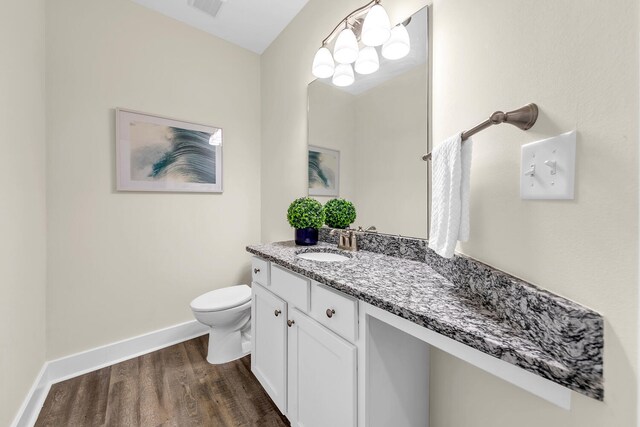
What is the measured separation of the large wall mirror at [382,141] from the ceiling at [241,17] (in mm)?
672

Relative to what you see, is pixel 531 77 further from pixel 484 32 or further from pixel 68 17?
pixel 68 17

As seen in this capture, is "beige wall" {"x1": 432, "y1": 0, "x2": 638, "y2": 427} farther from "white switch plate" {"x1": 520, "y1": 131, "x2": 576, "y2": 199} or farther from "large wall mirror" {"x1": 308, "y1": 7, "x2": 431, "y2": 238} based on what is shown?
"large wall mirror" {"x1": 308, "y1": 7, "x2": 431, "y2": 238}

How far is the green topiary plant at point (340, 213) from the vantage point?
160cm

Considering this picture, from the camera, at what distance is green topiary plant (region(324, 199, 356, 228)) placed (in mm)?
1598

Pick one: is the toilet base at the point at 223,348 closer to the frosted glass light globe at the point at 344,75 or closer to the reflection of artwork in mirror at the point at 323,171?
the reflection of artwork in mirror at the point at 323,171

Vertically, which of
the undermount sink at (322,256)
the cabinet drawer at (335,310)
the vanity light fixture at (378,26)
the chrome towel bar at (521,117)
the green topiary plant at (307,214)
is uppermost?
the vanity light fixture at (378,26)

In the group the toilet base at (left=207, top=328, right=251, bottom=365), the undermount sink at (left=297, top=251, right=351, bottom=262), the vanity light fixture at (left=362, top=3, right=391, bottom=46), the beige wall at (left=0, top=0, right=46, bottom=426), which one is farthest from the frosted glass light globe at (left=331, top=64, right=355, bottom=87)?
the toilet base at (left=207, top=328, right=251, bottom=365)

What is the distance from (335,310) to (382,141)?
0.92 meters

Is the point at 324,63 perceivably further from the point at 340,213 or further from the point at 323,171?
the point at 340,213

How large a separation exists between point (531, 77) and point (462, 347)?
678 mm

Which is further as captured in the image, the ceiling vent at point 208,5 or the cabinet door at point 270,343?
the ceiling vent at point 208,5

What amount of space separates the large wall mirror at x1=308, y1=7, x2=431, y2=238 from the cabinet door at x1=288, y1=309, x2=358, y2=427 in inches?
25.5

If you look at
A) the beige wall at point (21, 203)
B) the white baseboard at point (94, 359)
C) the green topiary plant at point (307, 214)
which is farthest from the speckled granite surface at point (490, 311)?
the white baseboard at point (94, 359)

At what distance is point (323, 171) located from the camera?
1.80m
